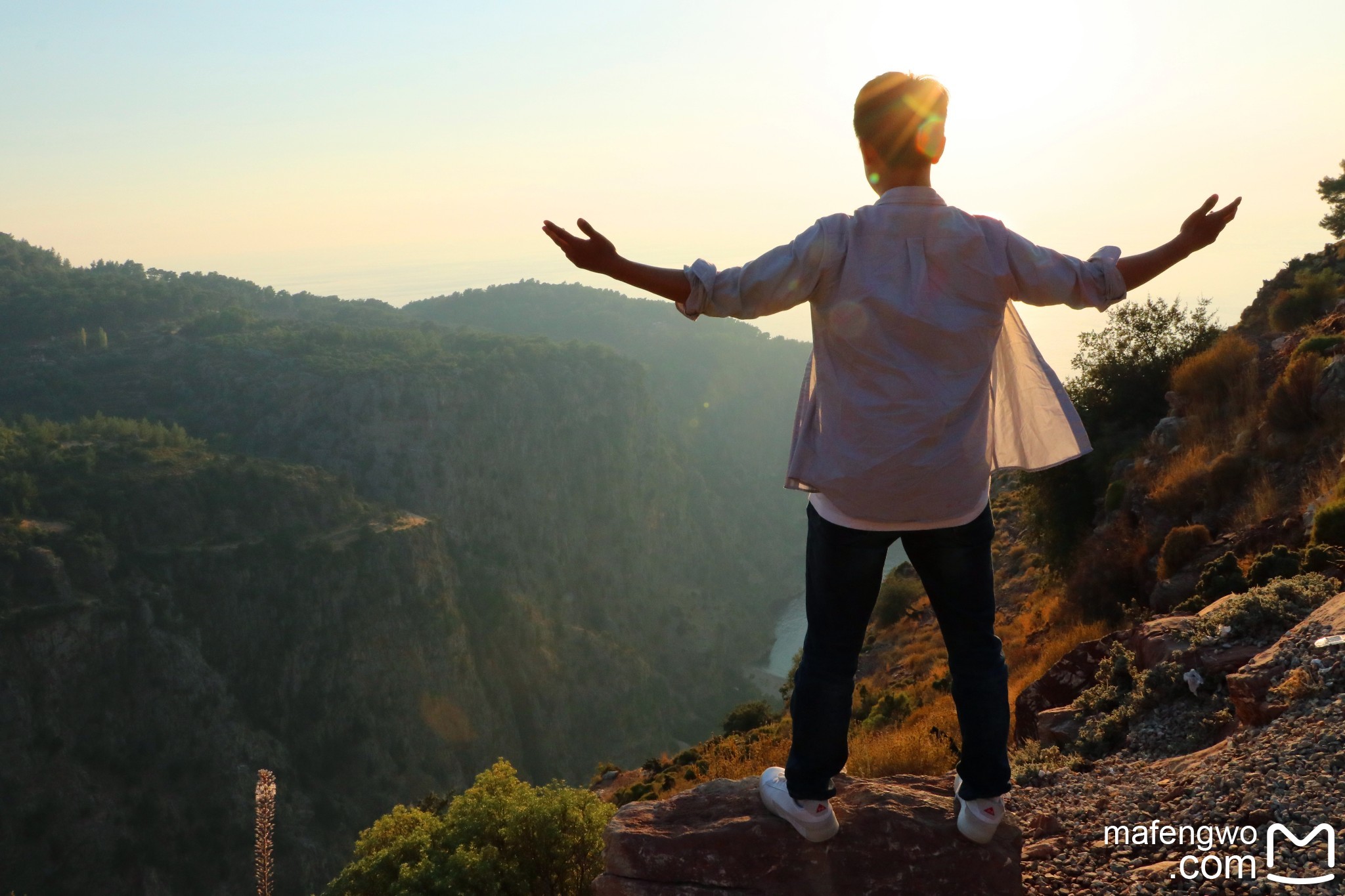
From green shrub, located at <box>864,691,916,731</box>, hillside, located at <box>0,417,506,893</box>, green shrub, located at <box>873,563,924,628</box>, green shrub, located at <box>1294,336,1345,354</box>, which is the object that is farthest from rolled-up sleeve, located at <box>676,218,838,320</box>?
hillside, located at <box>0,417,506,893</box>

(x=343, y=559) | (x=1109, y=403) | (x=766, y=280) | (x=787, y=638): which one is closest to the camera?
(x=766, y=280)

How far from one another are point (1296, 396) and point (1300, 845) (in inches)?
335

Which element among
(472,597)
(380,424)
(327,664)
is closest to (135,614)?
(327,664)

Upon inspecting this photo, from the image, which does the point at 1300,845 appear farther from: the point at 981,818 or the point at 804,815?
the point at 804,815

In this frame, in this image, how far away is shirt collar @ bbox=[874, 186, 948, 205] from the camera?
7.93ft

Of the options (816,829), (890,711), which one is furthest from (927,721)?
(816,829)

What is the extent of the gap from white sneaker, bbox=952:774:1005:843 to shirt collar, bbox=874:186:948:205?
205cm

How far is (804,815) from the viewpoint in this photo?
3.06 meters

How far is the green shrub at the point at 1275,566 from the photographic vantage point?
18.7 ft

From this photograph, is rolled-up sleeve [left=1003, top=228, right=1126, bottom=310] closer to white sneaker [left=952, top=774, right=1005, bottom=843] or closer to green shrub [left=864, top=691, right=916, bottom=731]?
white sneaker [left=952, top=774, right=1005, bottom=843]

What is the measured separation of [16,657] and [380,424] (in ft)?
107

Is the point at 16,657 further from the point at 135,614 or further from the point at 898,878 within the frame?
the point at 898,878

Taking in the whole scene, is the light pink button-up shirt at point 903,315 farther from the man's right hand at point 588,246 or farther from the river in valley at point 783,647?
the river in valley at point 783,647

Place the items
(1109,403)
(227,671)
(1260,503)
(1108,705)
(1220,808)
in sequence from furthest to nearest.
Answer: (227,671) → (1109,403) → (1260,503) → (1108,705) → (1220,808)
